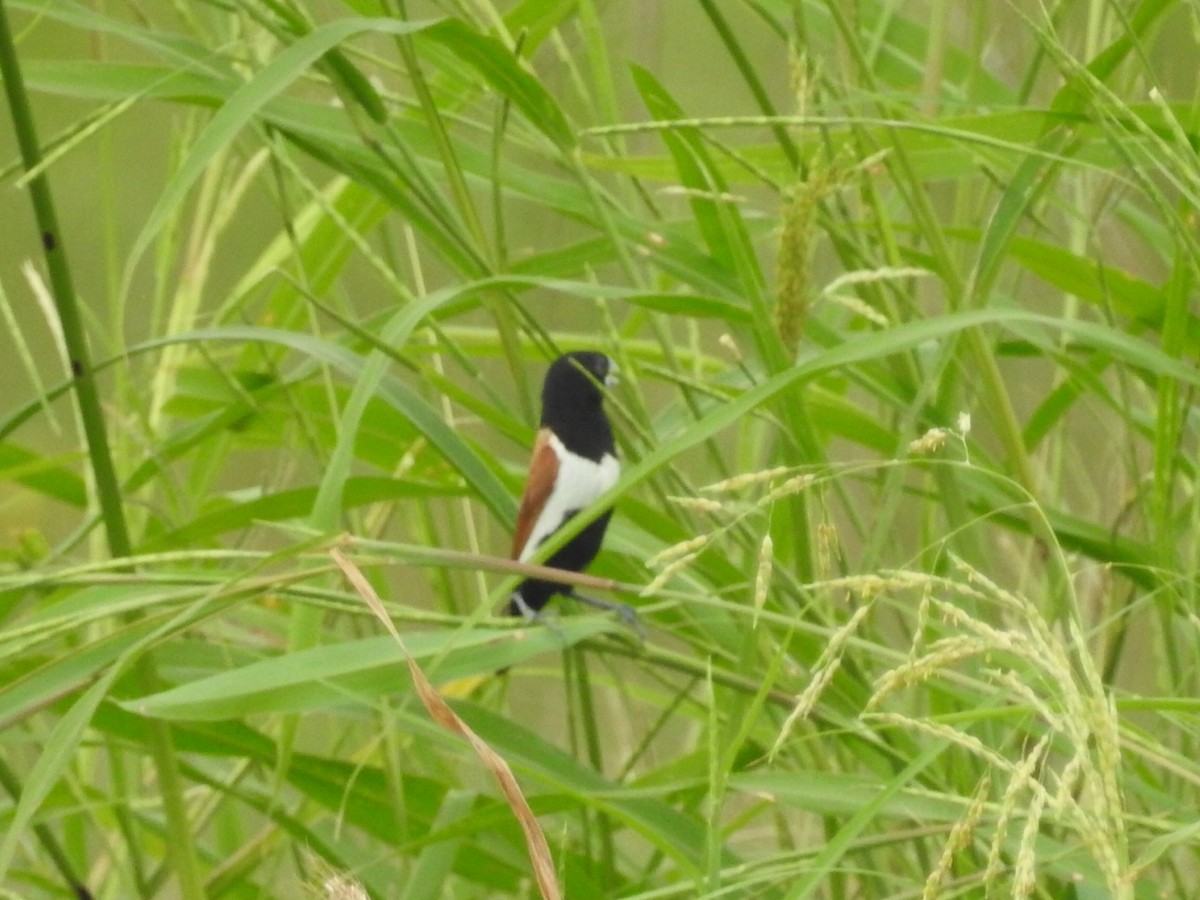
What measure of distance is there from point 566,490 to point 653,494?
5.9 inches

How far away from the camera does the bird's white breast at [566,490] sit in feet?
3.55

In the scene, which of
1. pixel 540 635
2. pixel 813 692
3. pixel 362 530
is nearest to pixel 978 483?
pixel 540 635

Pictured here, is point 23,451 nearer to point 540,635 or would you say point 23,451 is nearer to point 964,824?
point 540,635

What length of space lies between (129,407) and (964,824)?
0.97m

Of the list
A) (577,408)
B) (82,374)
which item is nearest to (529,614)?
(577,408)

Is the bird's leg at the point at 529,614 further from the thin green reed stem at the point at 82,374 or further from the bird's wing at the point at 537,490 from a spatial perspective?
the thin green reed stem at the point at 82,374

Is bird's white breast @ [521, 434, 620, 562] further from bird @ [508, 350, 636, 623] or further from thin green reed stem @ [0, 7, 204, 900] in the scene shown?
thin green reed stem @ [0, 7, 204, 900]

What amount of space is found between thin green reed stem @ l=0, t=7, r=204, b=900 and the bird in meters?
0.33

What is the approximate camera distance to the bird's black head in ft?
3.79

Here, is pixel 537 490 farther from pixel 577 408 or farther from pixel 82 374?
pixel 82 374

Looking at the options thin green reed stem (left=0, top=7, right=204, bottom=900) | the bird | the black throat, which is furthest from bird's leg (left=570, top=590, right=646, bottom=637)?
thin green reed stem (left=0, top=7, right=204, bottom=900)

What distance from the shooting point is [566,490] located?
3.64ft

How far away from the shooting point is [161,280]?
44.9 inches

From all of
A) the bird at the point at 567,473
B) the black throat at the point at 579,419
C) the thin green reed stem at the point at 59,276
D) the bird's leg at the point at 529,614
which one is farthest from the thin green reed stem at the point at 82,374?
the black throat at the point at 579,419
